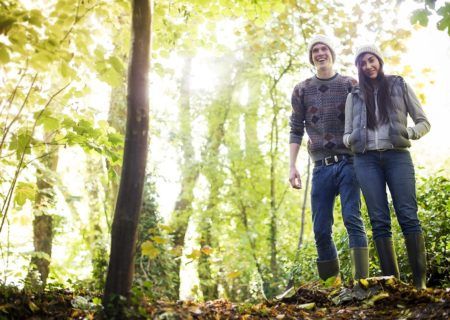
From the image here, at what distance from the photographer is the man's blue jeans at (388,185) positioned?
3.48 metres

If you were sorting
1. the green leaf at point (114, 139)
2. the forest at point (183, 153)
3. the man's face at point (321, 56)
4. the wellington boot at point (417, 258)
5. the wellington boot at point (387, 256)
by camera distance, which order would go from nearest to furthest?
the forest at point (183, 153)
the green leaf at point (114, 139)
the wellington boot at point (417, 258)
the wellington boot at point (387, 256)
the man's face at point (321, 56)

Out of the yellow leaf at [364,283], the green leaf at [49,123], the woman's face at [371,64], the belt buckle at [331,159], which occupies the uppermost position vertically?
the woman's face at [371,64]

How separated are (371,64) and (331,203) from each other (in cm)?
120

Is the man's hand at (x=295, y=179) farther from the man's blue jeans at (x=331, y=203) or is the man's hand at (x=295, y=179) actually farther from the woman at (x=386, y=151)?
the woman at (x=386, y=151)

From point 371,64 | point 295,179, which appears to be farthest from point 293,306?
point 371,64

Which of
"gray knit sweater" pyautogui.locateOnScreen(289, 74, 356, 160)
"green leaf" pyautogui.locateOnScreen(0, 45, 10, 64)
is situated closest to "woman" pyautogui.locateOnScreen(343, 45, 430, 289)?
"gray knit sweater" pyautogui.locateOnScreen(289, 74, 356, 160)

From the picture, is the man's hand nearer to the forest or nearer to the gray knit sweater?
the gray knit sweater

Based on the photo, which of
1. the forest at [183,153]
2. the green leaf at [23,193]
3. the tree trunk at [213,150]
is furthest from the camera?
the tree trunk at [213,150]

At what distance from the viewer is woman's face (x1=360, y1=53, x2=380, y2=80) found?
12.1 ft

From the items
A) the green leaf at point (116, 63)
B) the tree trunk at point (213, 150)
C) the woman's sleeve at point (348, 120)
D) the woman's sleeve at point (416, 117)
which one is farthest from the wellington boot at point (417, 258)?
the tree trunk at point (213, 150)

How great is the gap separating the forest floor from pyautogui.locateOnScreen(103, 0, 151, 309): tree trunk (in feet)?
0.62

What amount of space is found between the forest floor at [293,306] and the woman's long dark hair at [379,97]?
1.20 m

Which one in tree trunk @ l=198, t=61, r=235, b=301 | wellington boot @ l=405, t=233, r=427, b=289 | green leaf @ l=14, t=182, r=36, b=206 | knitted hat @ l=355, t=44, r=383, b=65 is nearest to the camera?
green leaf @ l=14, t=182, r=36, b=206

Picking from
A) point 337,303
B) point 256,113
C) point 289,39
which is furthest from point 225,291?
point 337,303
